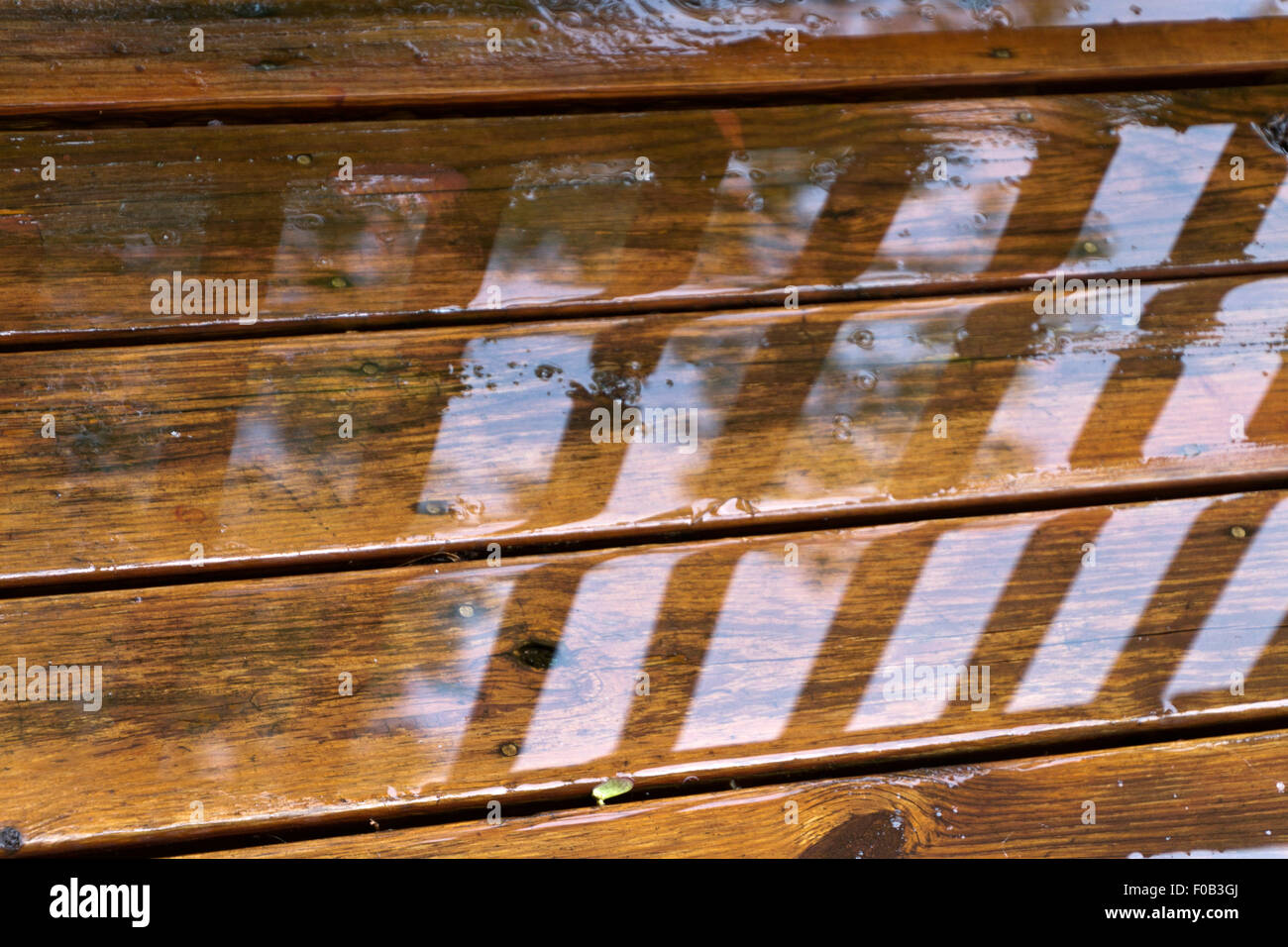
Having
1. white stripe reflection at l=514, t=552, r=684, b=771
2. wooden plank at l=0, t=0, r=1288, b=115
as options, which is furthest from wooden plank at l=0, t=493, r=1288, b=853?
wooden plank at l=0, t=0, r=1288, b=115

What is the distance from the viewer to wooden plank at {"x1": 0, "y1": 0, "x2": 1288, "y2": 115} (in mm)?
1214

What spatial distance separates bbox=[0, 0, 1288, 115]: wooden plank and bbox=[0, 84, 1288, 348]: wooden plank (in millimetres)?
49

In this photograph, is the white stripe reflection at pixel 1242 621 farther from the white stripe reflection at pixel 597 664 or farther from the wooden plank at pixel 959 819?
the white stripe reflection at pixel 597 664

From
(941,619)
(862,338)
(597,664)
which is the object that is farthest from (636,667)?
(862,338)

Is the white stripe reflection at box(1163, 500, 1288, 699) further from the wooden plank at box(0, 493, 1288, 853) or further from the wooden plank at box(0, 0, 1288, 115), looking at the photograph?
the wooden plank at box(0, 0, 1288, 115)

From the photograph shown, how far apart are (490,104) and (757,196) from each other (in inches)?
16.5

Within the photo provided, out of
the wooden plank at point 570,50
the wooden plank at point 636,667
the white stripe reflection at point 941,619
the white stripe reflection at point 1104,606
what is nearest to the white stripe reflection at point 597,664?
the wooden plank at point 636,667

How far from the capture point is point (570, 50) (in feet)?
4.20

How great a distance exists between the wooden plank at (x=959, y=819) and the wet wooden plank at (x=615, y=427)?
0.36m

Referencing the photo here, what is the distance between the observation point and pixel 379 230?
120 centimetres

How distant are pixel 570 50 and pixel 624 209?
27 centimetres

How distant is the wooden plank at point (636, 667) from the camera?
108 cm

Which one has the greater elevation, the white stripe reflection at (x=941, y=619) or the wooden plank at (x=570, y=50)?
the wooden plank at (x=570, y=50)
